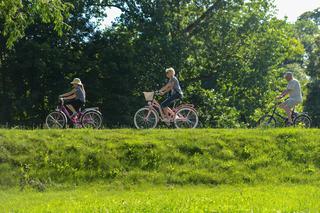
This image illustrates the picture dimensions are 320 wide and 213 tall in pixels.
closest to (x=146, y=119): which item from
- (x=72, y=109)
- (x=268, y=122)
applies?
(x=72, y=109)

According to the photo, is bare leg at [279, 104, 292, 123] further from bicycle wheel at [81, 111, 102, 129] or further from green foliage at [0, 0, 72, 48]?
green foliage at [0, 0, 72, 48]

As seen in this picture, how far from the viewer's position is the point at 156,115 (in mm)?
16453

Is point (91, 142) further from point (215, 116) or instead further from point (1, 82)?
point (215, 116)

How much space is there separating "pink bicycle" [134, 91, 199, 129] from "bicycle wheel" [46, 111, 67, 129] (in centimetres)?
223

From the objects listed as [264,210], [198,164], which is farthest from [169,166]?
[264,210]

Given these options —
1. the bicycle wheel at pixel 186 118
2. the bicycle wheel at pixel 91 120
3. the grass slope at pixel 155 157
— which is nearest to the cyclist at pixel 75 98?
the bicycle wheel at pixel 91 120

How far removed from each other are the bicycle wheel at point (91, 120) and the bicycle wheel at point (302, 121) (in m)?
6.19

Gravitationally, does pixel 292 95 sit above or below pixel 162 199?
above

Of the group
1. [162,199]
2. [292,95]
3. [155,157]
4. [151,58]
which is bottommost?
[162,199]

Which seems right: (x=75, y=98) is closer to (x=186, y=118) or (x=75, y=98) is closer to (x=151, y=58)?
(x=186, y=118)

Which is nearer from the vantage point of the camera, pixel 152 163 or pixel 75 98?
pixel 152 163

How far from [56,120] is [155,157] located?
14.0 feet

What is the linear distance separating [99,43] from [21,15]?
1603cm

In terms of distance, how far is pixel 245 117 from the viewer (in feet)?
106
